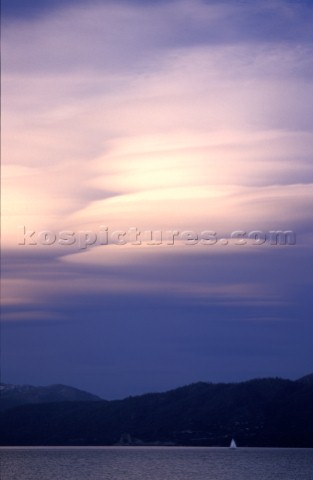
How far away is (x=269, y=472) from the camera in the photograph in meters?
168

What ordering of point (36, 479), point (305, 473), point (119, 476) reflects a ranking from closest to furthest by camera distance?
1. point (36, 479)
2. point (119, 476)
3. point (305, 473)

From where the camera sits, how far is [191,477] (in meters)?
149

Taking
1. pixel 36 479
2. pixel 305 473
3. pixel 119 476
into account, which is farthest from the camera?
pixel 305 473

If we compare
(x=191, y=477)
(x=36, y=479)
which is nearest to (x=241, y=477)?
(x=191, y=477)

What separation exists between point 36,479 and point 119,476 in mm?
16076

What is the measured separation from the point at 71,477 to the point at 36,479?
699 centimetres

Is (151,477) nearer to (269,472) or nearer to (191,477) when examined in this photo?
(191,477)

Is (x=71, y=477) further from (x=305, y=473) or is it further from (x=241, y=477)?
(x=305, y=473)

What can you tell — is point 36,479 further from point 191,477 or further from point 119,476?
point 191,477

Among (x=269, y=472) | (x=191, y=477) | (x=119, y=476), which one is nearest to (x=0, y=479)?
(x=119, y=476)

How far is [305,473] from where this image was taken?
534ft

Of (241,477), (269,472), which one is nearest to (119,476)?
(241,477)

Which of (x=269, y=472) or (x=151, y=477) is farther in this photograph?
(x=269, y=472)

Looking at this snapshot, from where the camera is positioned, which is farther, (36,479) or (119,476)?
(119,476)
